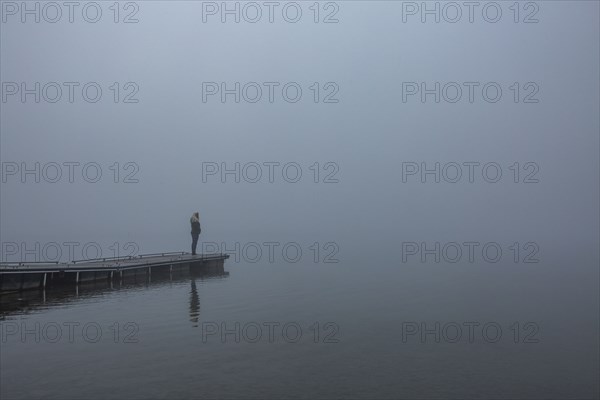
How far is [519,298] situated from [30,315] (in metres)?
17.1

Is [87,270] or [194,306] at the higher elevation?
[87,270]

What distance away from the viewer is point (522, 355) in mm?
13617

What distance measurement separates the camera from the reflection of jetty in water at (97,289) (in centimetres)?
1802

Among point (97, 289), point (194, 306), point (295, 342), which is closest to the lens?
point (295, 342)

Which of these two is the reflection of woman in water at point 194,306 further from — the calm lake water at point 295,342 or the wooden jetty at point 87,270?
the wooden jetty at point 87,270

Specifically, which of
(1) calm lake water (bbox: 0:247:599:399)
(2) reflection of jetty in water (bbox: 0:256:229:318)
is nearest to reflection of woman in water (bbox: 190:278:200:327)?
(2) reflection of jetty in water (bbox: 0:256:229:318)

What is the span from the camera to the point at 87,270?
22.9 meters

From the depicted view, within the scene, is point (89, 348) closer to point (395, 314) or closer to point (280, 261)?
point (395, 314)

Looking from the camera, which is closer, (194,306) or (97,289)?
(194,306)

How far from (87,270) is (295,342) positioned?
452 inches

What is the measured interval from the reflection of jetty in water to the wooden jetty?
3.2 inches

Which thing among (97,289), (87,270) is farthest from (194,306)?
(87,270)

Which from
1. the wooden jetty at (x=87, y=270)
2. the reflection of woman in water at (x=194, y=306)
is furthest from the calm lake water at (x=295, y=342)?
the wooden jetty at (x=87, y=270)

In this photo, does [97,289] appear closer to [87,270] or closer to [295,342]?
[87,270]
